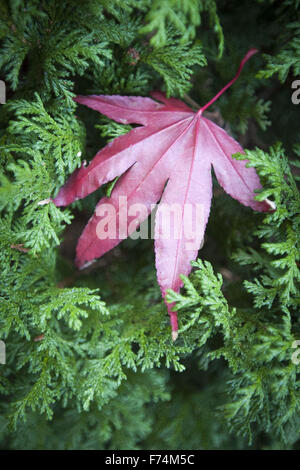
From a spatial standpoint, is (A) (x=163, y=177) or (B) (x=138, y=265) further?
(B) (x=138, y=265)

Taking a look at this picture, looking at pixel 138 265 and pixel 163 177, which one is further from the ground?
pixel 163 177

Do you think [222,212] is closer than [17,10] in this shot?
No

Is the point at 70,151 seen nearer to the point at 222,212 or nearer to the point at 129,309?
the point at 129,309

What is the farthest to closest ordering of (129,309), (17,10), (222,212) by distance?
1. (222,212)
2. (129,309)
3. (17,10)

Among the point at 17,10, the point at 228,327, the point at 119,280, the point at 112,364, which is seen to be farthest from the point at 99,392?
the point at 17,10
